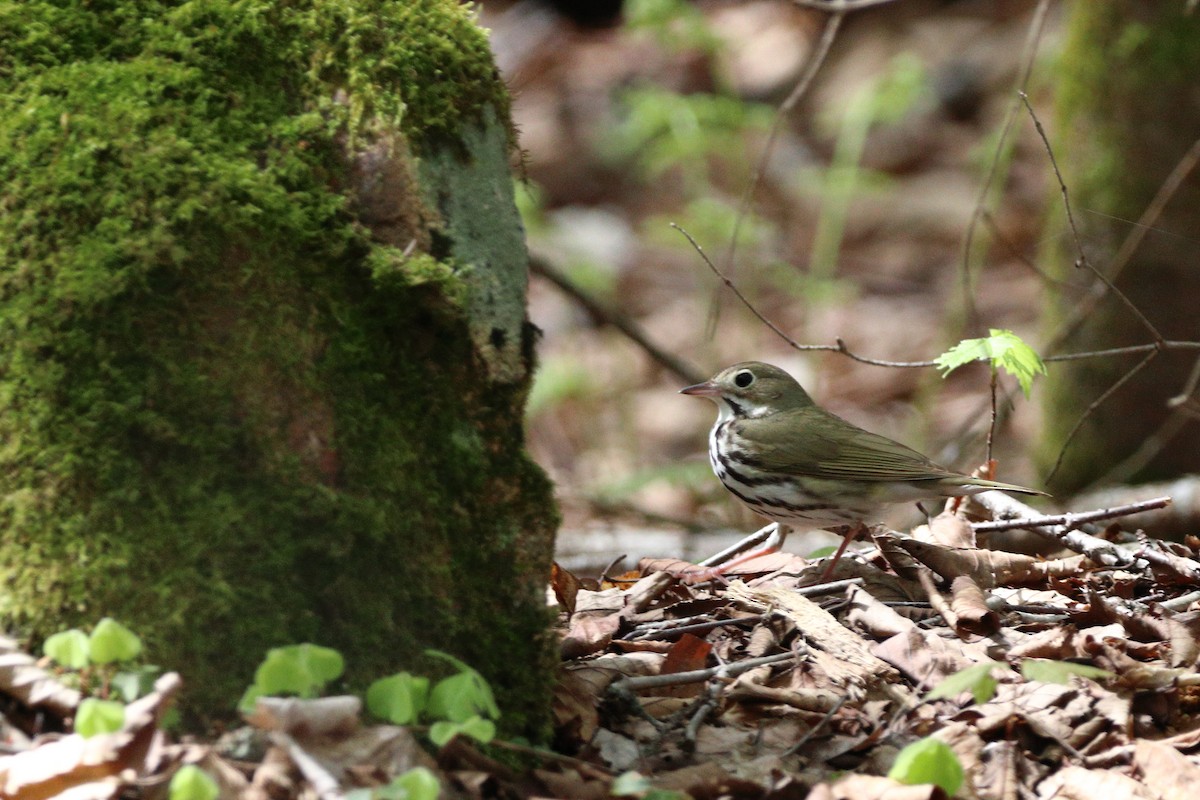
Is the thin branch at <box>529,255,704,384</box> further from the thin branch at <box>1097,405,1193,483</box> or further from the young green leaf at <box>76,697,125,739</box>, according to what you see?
the young green leaf at <box>76,697,125,739</box>

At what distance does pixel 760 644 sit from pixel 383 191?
167 centimetres

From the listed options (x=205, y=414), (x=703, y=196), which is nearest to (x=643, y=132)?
(x=703, y=196)

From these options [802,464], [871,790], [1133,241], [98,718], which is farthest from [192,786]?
[1133,241]

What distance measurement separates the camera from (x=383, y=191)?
2.97 meters

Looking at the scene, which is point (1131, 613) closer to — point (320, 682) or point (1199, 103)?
point (320, 682)

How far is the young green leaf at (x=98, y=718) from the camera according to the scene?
2.41 meters

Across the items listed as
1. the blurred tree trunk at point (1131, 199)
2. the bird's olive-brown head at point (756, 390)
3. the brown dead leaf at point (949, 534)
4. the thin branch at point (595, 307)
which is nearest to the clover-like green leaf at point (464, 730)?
the brown dead leaf at point (949, 534)

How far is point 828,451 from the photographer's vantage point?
5.32 metres

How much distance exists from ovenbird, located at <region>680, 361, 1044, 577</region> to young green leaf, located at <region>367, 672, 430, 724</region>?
2.17 m

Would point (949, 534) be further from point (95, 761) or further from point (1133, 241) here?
point (95, 761)

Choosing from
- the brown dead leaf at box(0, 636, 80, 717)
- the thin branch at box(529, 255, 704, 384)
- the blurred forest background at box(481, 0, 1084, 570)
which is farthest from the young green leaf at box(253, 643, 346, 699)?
the blurred forest background at box(481, 0, 1084, 570)

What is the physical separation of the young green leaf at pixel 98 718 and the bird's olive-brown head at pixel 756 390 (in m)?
3.57

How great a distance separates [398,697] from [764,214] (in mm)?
11884

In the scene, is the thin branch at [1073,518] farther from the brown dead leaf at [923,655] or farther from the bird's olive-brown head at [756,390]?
the bird's olive-brown head at [756,390]
